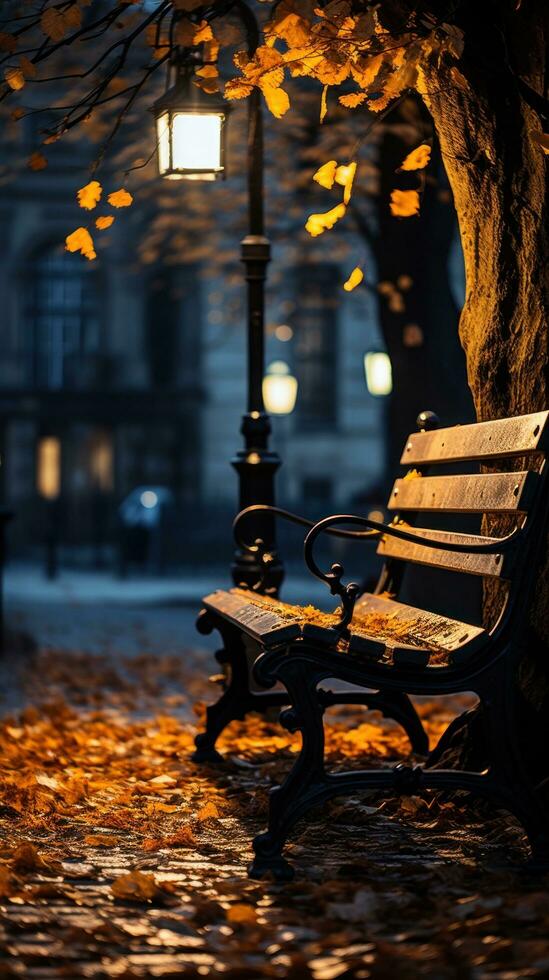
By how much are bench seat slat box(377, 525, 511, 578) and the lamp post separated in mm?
1611

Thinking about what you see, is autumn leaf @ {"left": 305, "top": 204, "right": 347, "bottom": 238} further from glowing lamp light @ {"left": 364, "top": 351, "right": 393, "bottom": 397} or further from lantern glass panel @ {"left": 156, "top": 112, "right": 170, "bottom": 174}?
glowing lamp light @ {"left": 364, "top": 351, "right": 393, "bottom": 397}

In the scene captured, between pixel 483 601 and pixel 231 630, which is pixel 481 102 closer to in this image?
pixel 483 601

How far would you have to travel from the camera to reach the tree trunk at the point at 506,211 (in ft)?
18.7

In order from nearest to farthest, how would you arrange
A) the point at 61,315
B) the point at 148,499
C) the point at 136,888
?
the point at 136,888, the point at 148,499, the point at 61,315

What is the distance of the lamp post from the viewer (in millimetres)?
8445

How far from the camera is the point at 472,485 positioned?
221 inches

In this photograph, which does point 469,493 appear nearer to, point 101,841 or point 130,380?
point 101,841

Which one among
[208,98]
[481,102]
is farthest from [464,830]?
[208,98]

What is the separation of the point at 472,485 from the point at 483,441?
19 centimetres

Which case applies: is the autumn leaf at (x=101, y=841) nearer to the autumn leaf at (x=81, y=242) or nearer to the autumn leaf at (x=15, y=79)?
the autumn leaf at (x=81, y=242)

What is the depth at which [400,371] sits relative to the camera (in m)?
13.9

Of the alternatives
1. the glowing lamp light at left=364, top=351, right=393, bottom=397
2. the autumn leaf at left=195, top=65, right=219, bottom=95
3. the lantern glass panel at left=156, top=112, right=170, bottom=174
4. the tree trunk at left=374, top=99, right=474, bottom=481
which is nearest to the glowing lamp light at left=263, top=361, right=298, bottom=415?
the glowing lamp light at left=364, top=351, right=393, bottom=397

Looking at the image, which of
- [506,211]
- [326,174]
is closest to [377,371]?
[326,174]

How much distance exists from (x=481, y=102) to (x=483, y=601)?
1749 mm
